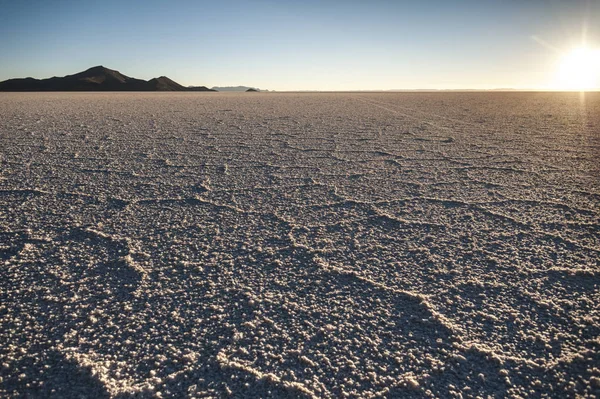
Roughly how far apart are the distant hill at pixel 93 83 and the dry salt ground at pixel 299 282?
4484cm

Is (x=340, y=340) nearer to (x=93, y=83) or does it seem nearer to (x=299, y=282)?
(x=299, y=282)

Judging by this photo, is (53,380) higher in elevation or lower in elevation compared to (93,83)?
lower

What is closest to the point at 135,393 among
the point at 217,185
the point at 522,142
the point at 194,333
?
the point at 194,333

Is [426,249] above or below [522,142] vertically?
below

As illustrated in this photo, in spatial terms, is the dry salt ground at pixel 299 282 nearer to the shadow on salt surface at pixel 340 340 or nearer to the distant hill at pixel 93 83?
the shadow on salt surface at pixel 340 340

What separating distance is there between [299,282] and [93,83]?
50.4 metres

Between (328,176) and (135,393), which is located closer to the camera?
(135,393)

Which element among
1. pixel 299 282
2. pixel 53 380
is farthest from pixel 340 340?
pixel 53 380

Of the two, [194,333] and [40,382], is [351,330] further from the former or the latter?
[40,382]

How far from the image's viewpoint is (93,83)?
41.9m

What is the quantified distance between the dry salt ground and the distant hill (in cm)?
4484

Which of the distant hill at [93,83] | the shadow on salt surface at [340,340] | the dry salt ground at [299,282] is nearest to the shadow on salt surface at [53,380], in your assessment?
the dry salt ground at [299,282]

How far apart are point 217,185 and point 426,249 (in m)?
1.23

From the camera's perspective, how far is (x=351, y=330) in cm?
84
